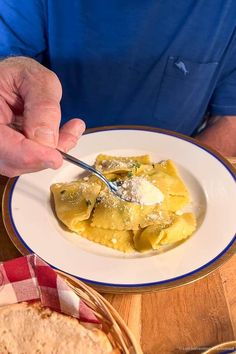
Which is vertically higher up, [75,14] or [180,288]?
[75,14]

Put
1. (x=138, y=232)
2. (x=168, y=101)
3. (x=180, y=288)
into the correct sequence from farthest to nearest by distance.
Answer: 1. (x=168, y=101)
2. (x=138, y=232)
3. (x=180, y=288)

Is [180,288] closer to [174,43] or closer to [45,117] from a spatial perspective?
[45,117]

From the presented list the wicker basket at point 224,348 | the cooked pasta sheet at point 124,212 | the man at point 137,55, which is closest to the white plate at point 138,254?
the cooked pasta sheet at point 124,212

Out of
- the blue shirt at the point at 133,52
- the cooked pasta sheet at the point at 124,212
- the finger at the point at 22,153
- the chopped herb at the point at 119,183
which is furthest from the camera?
the blue shirt at the point at 133,52

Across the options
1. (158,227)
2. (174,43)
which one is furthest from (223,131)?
(158,227)

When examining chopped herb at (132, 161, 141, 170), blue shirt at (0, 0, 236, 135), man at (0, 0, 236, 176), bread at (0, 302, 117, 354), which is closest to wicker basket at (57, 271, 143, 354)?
bread at (0, 302, 117, 354)

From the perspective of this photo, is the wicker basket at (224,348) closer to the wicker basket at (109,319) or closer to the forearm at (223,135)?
the wicker basket at (109,319)
